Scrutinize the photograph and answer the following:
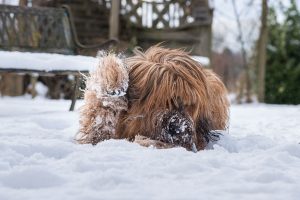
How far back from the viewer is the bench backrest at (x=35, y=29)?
6.29 m

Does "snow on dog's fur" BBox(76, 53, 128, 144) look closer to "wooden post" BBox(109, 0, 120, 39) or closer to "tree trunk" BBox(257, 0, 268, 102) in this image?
"wooden post" BBox(109, 0, 120, 39)

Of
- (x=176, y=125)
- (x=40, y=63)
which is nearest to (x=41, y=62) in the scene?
(x=40, y=63)

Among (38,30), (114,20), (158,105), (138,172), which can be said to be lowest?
(138,172)

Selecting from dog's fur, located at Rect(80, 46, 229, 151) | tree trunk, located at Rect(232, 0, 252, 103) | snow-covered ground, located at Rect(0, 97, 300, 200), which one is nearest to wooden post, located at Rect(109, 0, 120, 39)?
tree trunk, located at Rect(232, 0, 252, 103)

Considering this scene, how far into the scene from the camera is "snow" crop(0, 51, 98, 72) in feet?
15.0

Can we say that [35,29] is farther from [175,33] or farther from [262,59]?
[262,59]

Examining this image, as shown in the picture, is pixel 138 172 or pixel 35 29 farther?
pixel 35 29

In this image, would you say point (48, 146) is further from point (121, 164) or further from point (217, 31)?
point (217, 31)

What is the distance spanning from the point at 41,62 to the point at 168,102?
2366mm

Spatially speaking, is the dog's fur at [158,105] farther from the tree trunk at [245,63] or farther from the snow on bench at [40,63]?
the tree trunk at [245,63]

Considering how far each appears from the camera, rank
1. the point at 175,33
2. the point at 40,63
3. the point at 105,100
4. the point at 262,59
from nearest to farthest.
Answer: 1. the point at 105,100
2. the point at 40,63
3. the point at 262,59
4. the point at 175,33

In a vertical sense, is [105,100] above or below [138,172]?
above

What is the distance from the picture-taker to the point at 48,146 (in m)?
2.36

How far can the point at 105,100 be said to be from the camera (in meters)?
2.68
